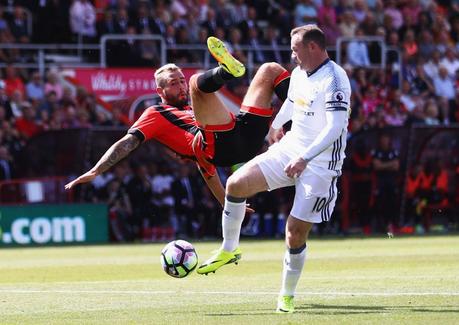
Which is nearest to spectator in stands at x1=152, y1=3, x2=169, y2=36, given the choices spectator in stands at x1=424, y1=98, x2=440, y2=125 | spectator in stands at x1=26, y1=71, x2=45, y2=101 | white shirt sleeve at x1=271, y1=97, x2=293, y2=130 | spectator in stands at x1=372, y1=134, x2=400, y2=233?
spectator in stands at x1=26, y1=71, x2=45, y2=101

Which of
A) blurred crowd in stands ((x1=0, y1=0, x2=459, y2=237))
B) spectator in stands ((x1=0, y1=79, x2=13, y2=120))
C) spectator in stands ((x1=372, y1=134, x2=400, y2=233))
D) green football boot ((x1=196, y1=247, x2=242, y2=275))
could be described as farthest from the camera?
spectator in stands ((x1=372, y1=134, x2=400, y2=233))

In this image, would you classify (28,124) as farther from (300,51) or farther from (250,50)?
(300,51)

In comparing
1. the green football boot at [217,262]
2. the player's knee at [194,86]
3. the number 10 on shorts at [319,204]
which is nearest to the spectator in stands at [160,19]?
the player's knee at [194,86]

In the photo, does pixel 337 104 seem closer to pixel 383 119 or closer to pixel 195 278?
pixel 195 278

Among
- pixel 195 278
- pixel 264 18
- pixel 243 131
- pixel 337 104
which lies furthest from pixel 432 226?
pixel 337 104

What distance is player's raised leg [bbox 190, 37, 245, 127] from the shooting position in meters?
11.8

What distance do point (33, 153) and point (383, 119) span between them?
28.3 ft

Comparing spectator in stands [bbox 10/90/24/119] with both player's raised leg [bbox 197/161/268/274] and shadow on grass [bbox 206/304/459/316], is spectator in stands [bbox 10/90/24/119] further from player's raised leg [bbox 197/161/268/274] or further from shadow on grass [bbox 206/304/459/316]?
shadow on grass [bbox 206/304/459/316]

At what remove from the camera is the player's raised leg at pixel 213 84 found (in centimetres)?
1175

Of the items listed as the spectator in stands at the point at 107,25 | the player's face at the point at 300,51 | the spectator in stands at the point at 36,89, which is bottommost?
the spectator in stands at the point at 36,89

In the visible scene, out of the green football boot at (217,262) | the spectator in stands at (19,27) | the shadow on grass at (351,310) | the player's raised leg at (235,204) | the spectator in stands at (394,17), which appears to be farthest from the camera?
the spectator in stands at (394,17)

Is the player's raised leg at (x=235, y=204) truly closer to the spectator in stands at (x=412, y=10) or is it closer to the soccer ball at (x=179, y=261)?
the soccer ball at (x=179, y=261)

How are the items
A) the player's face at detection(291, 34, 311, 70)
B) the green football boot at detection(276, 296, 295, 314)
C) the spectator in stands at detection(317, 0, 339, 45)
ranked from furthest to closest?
the spectator in stands at detection(317, 0, 339, 45), the player's face at detection(291, 34, 311, 70), the green football boot at detection(276, 296, 295, 314)

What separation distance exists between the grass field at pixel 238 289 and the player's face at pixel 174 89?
2.17 meters
